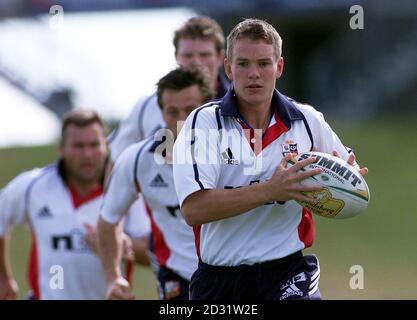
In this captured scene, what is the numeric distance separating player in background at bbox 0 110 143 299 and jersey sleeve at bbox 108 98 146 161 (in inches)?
4.9

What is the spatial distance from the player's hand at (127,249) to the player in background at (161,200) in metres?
0.43

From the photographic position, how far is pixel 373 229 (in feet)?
74.9

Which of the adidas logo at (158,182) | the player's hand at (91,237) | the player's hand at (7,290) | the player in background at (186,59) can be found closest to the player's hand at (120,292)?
the adidas logo at (158,182)

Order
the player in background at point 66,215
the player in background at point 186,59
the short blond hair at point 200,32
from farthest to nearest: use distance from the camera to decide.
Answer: the player in background at point 66,215 < the short blond hair at point 200,32 < the player in background at point 186,59

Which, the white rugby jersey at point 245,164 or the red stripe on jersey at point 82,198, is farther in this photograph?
the red stripe on jersey at point 82,198

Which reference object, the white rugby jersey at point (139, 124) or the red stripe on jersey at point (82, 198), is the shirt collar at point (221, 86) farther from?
the red stripe on jersey at point (82, 198)

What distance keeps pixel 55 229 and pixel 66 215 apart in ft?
0.62

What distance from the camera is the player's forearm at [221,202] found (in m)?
7.05

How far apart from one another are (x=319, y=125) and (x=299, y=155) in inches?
16.4

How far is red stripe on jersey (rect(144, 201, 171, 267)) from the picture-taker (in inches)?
371

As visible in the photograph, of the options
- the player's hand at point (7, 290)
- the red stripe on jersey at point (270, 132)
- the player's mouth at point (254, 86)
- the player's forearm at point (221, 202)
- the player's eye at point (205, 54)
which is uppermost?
the player's eye at point (205, 54)

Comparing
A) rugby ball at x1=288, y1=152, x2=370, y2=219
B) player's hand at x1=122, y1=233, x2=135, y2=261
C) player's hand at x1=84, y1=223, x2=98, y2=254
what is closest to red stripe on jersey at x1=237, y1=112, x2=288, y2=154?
rugby ball at x1=288, y1=152, x2=370, y2=219

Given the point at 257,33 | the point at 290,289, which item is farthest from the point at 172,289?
the point at 257,33
